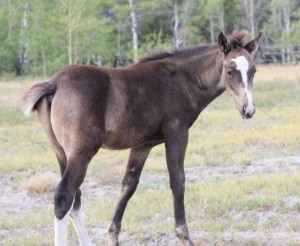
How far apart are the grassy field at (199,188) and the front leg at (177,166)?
13.8 inches

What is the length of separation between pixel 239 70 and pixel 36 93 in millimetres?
2133

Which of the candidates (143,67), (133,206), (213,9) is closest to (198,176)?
(133,206)

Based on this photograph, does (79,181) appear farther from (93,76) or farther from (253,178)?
(253,178)

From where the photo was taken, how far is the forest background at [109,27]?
41188 mm

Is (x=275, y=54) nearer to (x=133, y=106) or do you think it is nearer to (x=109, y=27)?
(x=109, y=27)

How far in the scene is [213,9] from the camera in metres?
50.8

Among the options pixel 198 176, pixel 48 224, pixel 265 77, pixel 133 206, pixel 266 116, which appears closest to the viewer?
pixel 48 224

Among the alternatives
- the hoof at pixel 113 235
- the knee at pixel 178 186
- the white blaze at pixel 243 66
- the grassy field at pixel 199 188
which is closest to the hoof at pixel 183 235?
the grassy field at pixel 199 188

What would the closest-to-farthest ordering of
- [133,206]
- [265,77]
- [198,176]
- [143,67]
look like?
[143,67]
[133,206]
[198,176]
[265,77]

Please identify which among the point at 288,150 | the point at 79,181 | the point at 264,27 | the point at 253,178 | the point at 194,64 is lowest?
the point at 264,27

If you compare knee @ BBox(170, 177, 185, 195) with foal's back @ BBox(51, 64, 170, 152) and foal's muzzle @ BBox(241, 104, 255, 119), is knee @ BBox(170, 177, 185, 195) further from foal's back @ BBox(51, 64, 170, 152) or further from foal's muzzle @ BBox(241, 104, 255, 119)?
foal's muzzle @ BBox(241, 104, 255, 119)

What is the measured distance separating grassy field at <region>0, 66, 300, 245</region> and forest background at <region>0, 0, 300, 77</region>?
2283 centimetres

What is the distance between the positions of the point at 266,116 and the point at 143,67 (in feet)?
41.2

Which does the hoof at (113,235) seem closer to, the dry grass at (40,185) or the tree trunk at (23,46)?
the dry grass at (40,185)
